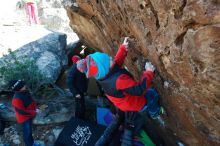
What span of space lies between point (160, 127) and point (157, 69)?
70.3 inches

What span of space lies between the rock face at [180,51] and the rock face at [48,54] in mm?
3044

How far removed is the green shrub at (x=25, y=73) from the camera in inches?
303

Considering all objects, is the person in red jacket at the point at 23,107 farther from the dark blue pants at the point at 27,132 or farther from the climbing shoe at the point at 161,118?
the climbing shoe at the point at 161,118

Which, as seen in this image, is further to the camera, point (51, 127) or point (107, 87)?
point (51, 127)

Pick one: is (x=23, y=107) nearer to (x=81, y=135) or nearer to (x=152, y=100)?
(x=81, y=135)

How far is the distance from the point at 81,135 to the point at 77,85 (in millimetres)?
984

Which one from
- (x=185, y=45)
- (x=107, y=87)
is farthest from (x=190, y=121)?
(x=185, y=45)

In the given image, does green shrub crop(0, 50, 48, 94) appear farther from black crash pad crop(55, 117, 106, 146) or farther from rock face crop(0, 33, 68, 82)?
black crash pad crop(55, 117, 106, 146)

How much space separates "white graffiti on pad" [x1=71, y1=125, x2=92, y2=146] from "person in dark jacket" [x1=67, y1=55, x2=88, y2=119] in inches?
21.6

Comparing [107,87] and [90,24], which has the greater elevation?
[90,24]

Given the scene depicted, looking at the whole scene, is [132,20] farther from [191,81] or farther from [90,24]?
[90,24]

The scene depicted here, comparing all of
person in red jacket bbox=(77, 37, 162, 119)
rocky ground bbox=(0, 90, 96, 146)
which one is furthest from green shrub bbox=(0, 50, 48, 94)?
person in red jacket bbox=(77, 37, 162, 119)

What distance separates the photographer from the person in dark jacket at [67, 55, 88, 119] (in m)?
6.50

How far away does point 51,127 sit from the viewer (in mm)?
7270
